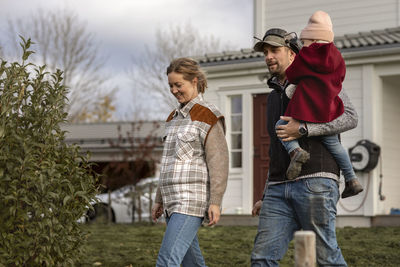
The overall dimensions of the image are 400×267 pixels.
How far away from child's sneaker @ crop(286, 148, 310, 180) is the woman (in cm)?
62

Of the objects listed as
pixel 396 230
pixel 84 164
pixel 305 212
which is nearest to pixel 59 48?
pixel 396 230

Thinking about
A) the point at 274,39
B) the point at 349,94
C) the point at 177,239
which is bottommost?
the point at 177,239

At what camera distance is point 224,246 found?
9.21m

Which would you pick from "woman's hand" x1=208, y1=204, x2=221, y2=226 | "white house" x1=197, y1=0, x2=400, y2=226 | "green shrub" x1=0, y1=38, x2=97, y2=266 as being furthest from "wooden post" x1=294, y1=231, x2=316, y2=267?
"white house" x1=197, y1=0, x2=400, y2=226

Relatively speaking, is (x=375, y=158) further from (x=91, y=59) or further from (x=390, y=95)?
(x=91, y=59)

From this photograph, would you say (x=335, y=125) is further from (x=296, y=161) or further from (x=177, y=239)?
(x=177, y=239)

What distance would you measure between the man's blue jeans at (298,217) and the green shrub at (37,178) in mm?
2011

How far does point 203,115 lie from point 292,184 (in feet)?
2.60

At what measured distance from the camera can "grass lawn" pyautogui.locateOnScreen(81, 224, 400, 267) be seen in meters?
7.95

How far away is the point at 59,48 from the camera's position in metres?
36.1

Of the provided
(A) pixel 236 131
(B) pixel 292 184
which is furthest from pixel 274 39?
(A) pixel 236 131

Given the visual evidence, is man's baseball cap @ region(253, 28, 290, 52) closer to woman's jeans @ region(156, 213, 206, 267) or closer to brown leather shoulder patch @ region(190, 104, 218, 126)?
brown leather shoulder patch @ region(190, 104, 218, 126)

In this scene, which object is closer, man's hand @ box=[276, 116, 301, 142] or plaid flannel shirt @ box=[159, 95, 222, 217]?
man's hand @ box=[276, 116, 301, 142]

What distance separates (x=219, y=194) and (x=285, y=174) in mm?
488
